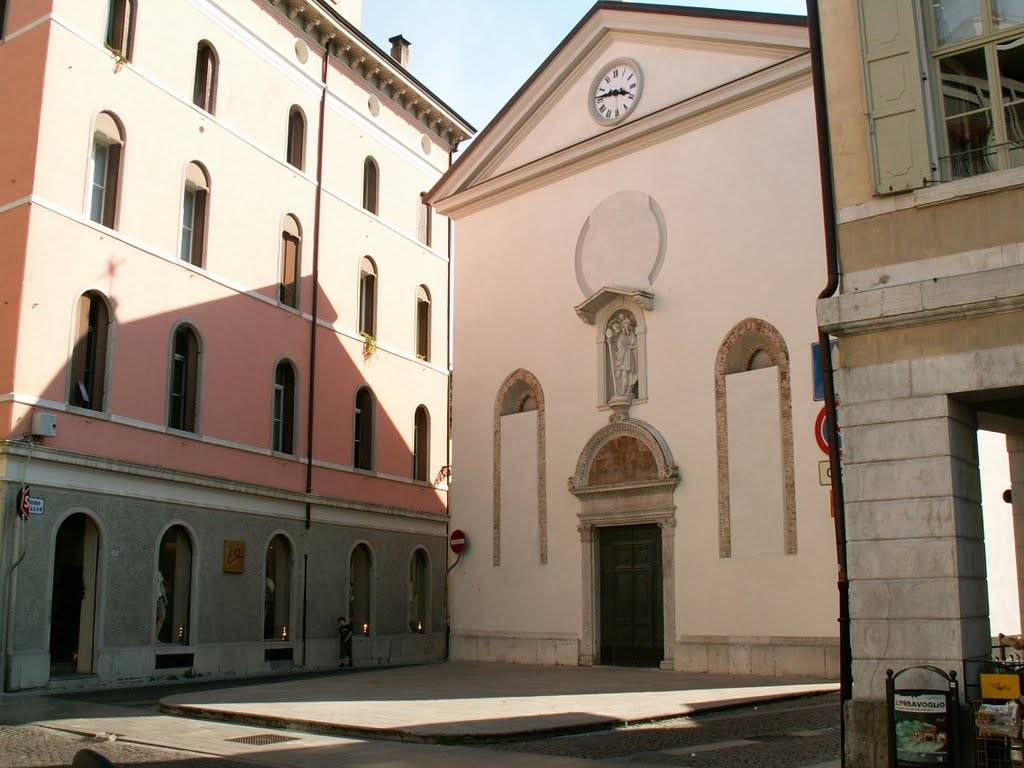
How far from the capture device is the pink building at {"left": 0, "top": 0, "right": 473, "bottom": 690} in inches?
763

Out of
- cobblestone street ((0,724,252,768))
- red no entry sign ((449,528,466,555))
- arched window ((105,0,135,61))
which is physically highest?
arched window ((105,0,135,61))

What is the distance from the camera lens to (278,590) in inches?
984

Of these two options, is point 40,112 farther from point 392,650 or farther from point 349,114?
point 392,650

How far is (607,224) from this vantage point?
22016 millimetres

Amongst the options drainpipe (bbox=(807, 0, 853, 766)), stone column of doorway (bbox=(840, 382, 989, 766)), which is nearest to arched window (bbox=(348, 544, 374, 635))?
drainpipe (bbox=(807, 0, 853, 766))

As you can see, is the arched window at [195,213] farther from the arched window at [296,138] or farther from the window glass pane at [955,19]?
the window glass pane at [955,19]

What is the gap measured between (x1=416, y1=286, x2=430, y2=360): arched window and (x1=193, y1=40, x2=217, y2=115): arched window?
9195 millimetres

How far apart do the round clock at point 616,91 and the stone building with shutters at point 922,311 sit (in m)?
12.4

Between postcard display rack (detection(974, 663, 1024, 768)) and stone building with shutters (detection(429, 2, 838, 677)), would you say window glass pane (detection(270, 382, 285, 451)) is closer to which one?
stone building with shutters (detection(429, 2, 838, 677))

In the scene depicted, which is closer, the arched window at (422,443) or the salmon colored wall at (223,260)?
the salmon colored wall at (223,260)

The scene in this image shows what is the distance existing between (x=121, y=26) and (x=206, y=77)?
106 inches

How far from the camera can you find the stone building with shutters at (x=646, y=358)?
1856 cm

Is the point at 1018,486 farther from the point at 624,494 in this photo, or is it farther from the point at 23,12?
the point at 23,12

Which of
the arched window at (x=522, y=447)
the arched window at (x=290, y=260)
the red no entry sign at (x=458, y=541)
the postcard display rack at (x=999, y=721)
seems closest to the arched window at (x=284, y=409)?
the arched window at (x=290, y=260)
